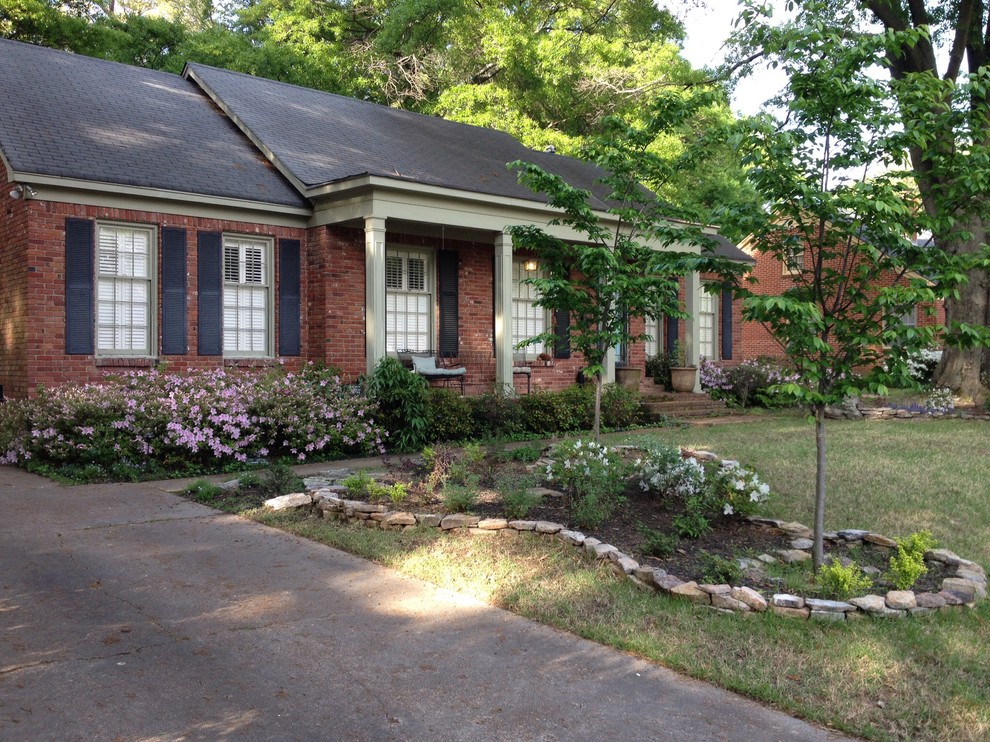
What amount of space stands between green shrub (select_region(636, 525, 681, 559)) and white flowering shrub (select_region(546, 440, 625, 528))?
19.9 inches

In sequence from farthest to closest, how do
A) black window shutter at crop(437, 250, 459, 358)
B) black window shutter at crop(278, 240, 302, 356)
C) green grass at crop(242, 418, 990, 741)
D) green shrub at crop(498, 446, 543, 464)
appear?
black window shutter at crop(437, 250, 459, 358), black window shutter at crop(278, 240, 302, 356), green shrub at crop(498, 446, 543, 464), green grass at crop(242, 418, 990, 741)

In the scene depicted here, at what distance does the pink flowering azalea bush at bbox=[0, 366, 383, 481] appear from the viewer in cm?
970

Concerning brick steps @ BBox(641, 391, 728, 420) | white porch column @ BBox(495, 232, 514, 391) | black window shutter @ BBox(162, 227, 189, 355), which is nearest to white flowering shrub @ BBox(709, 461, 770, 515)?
white porch column @ BBox(495, 232, 514, 391)

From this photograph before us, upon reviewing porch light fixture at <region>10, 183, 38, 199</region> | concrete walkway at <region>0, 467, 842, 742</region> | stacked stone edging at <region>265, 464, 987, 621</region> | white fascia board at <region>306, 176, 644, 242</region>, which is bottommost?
concrete walkway at <region>0, 467, 842, 742</region>

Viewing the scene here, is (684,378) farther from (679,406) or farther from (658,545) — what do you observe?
(658,545)

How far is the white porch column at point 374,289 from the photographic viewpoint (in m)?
12.2

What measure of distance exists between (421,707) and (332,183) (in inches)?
388

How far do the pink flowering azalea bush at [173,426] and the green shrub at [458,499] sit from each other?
12.8 feet

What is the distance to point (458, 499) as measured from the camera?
23.2 feet

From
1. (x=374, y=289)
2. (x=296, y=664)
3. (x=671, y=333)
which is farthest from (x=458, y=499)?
(x=671, y=333)

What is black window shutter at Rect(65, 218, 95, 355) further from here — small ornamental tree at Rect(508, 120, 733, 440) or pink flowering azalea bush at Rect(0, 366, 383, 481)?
small ornamental tree at Rect(508, 120, 733, 440)

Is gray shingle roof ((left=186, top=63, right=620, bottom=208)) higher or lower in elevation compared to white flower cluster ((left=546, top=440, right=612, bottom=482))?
higher

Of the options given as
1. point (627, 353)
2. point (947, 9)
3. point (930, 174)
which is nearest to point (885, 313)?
point (930, 174)

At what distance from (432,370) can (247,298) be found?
305cm
